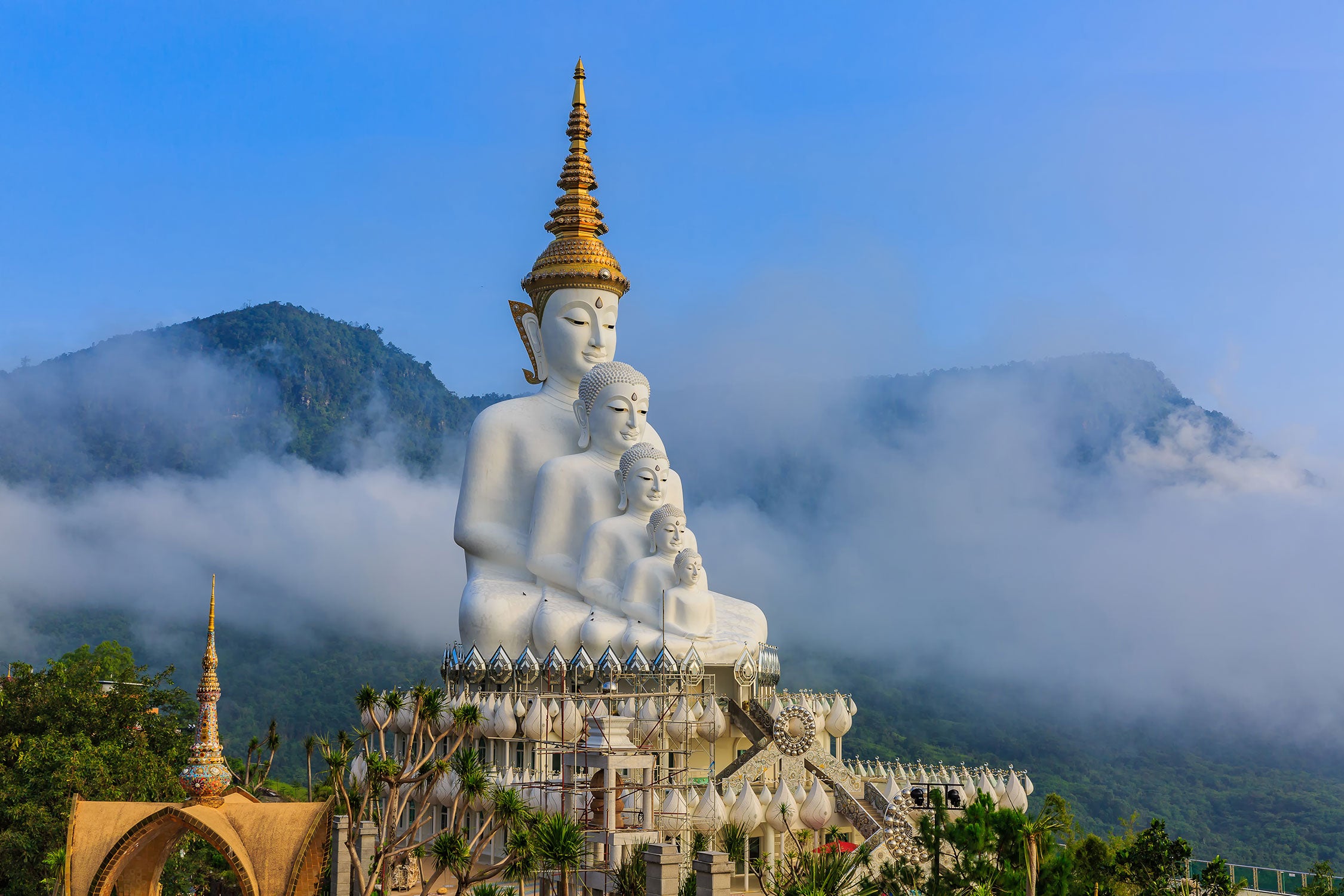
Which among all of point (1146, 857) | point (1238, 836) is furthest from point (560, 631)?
point (1238, 836)

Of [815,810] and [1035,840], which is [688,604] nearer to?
[815,810]

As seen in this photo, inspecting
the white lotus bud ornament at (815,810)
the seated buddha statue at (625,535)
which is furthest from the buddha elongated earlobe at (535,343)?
the white lotus bud ornament at (815,810)

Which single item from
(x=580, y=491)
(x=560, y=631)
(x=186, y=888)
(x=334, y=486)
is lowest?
(x=186, y=888)

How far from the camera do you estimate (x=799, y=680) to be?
67938mm

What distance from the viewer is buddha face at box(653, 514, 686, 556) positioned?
88.5ft

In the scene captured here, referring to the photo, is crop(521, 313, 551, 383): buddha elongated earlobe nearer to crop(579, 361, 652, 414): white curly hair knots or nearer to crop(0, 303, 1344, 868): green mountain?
crop(579, 361, 652, 414): white curly hair knots

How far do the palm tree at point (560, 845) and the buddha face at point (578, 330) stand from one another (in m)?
14.7

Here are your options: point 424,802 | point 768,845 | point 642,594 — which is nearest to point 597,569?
point 642,594

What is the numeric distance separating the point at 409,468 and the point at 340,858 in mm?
72325

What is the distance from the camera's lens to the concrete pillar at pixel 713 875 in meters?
15.1

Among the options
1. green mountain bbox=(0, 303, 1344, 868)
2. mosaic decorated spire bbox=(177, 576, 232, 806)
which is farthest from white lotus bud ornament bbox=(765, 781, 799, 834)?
green mountain bbox=(0, 303, 1344, 868)

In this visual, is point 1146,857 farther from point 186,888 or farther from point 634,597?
point 186,888

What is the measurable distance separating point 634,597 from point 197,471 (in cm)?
6636

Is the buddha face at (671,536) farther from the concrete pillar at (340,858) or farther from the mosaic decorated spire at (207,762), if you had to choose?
the mosaic decorated spire at (207,762)
